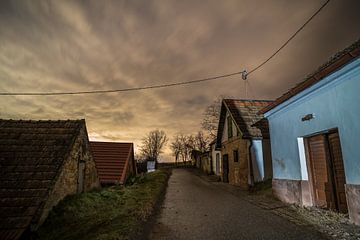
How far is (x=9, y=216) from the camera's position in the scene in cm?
443

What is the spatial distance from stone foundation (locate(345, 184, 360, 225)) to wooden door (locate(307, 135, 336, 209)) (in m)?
1.25

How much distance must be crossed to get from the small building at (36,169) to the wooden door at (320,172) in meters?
7.69

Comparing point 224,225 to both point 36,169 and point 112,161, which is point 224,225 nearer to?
point 36,169

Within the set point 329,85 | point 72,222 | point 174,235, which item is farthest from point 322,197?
point 72,222

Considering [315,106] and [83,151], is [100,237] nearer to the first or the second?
[83,151]

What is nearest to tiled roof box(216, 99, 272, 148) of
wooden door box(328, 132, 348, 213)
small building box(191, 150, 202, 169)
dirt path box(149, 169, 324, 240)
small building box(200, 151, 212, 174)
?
wooden door box(328, 132, 348, 213)

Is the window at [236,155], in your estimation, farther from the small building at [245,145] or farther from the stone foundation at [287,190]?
the stone foundation at [287,190]

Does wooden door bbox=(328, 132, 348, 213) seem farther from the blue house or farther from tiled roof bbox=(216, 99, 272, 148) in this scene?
tiled roof bbox=(216, 99, 272, 148)

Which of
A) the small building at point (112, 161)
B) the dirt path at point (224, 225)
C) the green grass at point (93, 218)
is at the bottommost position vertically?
the dirt path at point (224, 225)

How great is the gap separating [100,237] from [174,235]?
1492 mm

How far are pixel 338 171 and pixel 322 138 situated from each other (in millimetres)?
1038

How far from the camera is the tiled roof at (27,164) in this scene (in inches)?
176

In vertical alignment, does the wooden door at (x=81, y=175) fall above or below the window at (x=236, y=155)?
below

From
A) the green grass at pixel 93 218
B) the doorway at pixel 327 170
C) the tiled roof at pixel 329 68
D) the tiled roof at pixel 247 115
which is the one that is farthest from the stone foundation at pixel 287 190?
the green grass at pixel 93 218
